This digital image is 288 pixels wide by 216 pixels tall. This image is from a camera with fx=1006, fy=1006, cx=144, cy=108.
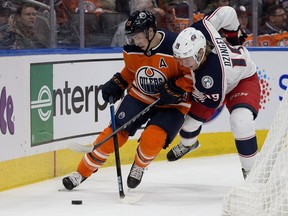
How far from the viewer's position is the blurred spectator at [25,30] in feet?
20.6

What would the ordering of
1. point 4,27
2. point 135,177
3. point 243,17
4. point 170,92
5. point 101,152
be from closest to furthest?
point 170,92 → point 135,177 → point 101,152 → point 4,27 → point 243,17

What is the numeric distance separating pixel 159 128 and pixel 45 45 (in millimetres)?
1404

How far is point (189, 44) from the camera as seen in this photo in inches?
205

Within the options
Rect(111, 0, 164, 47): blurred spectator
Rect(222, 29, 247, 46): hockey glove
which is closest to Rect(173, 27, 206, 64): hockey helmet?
Rect(222, 29, 247, 46): hockey glove

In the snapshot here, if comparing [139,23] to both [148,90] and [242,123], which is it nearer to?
[148,90]

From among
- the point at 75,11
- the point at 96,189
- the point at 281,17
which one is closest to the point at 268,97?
the point at 281,17

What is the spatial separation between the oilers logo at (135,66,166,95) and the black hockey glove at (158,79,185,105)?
4 cm

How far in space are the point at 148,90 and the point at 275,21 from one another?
113 inches

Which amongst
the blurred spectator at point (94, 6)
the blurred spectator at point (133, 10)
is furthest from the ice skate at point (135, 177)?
the blurred spectator at point (133, 10)

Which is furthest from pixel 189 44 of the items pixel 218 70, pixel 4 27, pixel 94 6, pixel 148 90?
pixel 94 6

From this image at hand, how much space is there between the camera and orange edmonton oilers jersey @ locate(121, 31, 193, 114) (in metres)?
5.48

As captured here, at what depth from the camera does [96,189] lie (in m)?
5.96

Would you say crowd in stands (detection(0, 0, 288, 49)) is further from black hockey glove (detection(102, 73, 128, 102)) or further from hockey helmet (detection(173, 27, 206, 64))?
hockey helmet (detection(173, 27, 206, 64))

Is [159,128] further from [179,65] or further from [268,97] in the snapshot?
[268,97]
